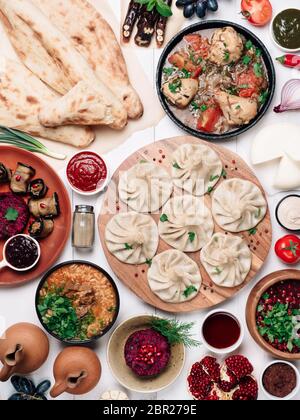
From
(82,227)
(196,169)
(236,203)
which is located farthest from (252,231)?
(82,227)

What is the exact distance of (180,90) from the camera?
336 centimetres

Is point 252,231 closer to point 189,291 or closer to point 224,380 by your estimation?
point 189,291

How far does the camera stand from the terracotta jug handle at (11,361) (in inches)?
119

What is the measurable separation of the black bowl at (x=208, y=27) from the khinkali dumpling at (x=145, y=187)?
27cm

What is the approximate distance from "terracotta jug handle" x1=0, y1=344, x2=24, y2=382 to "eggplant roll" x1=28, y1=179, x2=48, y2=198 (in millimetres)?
769

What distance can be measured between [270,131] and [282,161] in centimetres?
17

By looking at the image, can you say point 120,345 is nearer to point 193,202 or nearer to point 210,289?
point 210,289

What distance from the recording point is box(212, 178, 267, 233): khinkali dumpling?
11.0 feet

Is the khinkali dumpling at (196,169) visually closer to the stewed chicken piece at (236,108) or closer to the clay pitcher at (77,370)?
the stewed chicken piece at (236,108)

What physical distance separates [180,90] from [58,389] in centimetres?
162

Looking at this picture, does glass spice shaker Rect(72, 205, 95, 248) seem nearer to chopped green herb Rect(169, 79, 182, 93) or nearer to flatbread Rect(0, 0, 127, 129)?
flatbread Rect(0, 0, 127, 129)

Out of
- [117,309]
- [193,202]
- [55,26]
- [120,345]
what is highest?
[55,26]

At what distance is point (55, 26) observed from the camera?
3361mm
